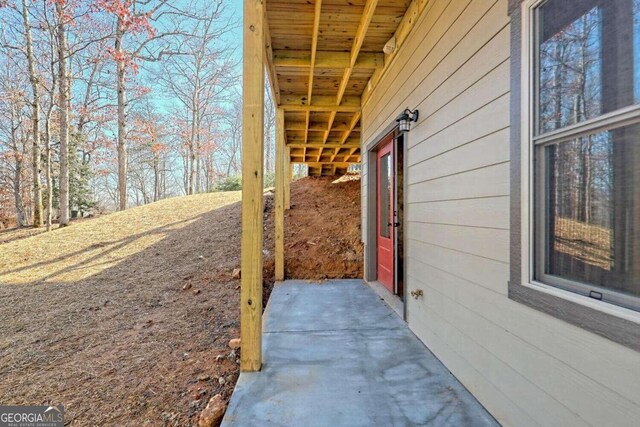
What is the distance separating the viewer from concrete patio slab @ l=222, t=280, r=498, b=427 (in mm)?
1959

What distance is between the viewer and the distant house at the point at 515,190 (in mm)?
1213

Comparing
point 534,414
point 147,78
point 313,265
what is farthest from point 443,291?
point 147,78

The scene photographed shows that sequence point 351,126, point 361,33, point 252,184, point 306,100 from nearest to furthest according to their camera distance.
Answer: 1. point 252,184
2. point 361,33
3. point 306,100
4. point 351,126

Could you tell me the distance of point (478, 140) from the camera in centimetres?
211

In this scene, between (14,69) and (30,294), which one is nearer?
(30,294)

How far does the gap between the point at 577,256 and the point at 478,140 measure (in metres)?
0.98

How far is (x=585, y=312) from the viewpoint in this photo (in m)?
1.29

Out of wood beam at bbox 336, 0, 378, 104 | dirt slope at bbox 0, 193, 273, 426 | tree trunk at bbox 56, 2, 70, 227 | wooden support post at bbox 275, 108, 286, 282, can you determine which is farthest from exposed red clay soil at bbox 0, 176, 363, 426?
wood beam at bbox 336, 0, 378, 104

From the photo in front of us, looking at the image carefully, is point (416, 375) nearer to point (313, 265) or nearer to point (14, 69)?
point (313, 265)

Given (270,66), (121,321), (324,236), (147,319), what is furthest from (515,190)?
(324,236)

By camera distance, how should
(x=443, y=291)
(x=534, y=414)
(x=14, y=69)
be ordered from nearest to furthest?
1. (x=534, y=414)
2. (x=443, y=291)
3. (x=14, y=69)

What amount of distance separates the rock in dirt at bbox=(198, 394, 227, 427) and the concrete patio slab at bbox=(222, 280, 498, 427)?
0.23 ft

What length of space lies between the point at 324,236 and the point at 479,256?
4744 mm

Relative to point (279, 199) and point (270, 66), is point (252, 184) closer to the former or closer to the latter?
point (270, 66)
